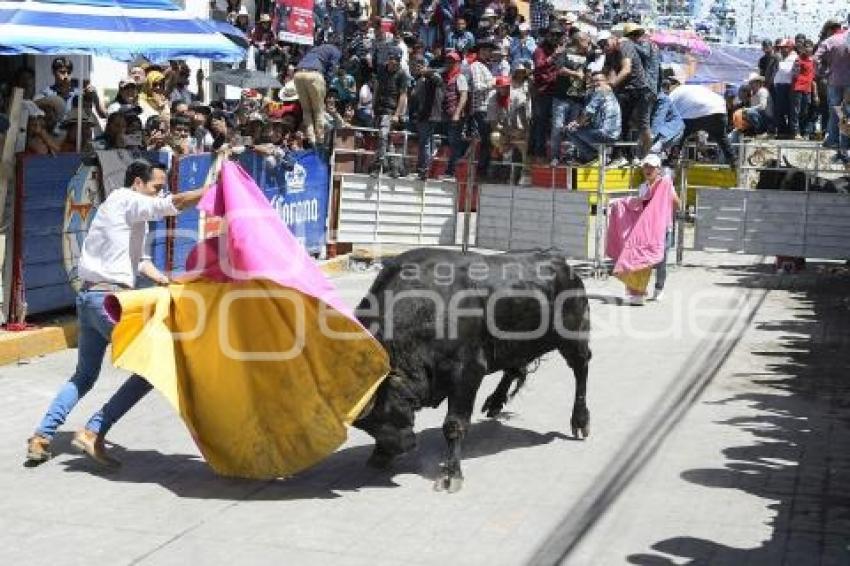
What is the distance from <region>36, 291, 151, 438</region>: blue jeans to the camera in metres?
8.83

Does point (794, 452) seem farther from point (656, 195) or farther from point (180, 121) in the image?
point (180, 121)

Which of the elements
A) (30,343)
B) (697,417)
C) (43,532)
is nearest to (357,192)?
(30,343)

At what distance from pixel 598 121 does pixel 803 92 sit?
32.2 ft

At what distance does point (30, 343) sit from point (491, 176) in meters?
8.88

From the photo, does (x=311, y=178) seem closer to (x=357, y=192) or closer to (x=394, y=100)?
(x=357, y=192)

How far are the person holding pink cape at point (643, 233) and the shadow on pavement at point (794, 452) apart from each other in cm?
142

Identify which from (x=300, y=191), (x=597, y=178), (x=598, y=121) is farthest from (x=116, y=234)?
(x=598, y=121)

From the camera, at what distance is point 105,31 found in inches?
514

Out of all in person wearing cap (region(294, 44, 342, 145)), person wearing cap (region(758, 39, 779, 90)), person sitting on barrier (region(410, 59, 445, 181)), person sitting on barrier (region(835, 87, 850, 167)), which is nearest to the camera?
person wearing cap (region(294, 44, 342, 145))

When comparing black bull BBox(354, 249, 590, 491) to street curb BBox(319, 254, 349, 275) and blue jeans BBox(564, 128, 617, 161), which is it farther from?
blue jeans BBox(564, 128, 617, 161)

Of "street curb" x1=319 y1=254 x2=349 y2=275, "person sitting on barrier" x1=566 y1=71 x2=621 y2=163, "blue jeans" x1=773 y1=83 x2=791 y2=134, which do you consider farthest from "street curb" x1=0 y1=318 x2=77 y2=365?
"blue jeans" x1=773 y1=83 x2=791 y2=134

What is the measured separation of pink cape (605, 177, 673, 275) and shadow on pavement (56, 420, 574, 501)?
6.15 metres

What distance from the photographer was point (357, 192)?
19.0m

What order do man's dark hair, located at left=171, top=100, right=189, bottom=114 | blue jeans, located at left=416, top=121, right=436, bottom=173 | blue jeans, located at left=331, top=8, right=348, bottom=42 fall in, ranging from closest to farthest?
man's dark hair, located at left=171, top=100, right=189, bottom=114
blue jeans, located at left=416, top=121, right=436, bottom=173
blue jeans, located at left=331, top=8, right=348, bottom=42
